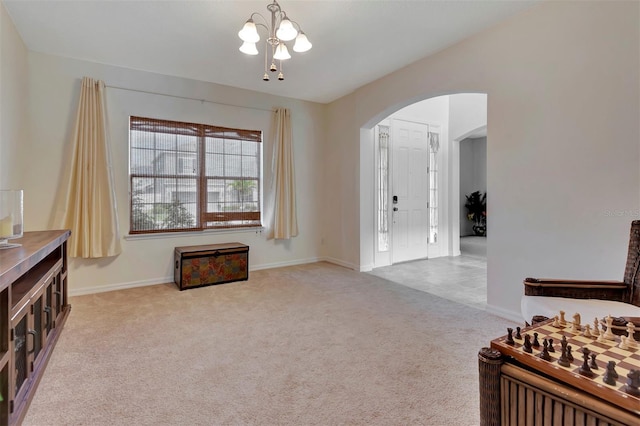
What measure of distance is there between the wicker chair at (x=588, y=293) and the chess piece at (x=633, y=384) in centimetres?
101

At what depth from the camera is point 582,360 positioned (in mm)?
1189

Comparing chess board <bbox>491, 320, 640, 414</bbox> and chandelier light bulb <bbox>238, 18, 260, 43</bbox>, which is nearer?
chess board <bbox>491, 320, 640, 414</bbox>

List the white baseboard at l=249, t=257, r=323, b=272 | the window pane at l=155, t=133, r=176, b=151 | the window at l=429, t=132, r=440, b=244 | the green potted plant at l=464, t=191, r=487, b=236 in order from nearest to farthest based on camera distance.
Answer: the window pane at l=155, t=133, r=176, b=151, the white baseboard at l=249, t=257, r=323, b=272, the window at l=429, t=132, r=440, b=244, the green potted plant at l=464, t=191, r=487, b=236

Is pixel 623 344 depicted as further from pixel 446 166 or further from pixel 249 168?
pixel 446 166

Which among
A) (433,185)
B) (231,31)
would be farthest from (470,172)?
(231,31)

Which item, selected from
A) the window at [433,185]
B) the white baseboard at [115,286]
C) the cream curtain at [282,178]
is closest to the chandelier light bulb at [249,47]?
the cream curtain at [282,178]

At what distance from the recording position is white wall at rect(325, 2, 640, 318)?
2.34 meters

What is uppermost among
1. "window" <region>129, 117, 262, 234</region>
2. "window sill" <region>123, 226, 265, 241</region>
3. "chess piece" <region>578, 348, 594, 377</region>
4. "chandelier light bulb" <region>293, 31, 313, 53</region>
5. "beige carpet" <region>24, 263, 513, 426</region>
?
"chandelier light bulb" <region>293, 31, 313, 53</region>

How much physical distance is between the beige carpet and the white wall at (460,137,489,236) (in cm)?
688

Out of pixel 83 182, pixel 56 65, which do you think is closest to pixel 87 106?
pixel 56 65

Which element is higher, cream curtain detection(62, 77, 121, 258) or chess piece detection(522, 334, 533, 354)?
cream curtain detection(62, 77, 121, 258)

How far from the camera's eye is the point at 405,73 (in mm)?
4039

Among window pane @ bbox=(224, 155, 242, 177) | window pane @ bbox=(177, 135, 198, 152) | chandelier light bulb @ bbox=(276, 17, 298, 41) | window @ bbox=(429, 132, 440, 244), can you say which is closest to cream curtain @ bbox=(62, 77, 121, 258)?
window pane @ bbox=(177, 135, 198, 152)

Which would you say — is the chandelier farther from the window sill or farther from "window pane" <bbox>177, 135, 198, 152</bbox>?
the window sill
